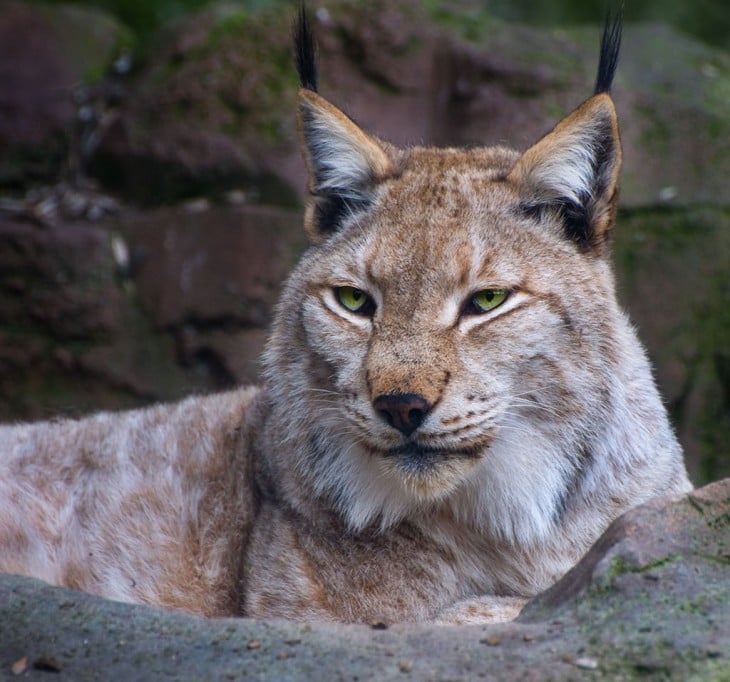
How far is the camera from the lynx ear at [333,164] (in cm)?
500

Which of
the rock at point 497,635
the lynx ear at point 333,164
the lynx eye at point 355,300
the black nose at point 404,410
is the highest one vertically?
the lynx ear at point 333,164

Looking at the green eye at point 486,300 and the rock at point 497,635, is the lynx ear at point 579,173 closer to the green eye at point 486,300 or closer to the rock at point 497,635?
the green eye at point 486,300

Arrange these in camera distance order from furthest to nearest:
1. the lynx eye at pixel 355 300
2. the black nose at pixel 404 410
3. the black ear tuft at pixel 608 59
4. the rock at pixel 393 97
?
the rock at pixel 393 97 → the black ear tuft at pixel 608 59 → the lynx eye at pixel 355 300 → the black nose at pixel 404 410

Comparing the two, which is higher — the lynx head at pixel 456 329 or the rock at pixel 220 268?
the lynx head at pixel 456 329

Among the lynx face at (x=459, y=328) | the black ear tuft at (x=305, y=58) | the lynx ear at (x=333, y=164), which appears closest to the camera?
the lynx face at (x=459, y=328)

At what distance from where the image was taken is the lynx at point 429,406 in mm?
4305

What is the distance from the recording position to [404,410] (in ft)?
13.3

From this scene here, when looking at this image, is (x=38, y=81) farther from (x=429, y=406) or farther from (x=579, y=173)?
(x=429, y=406)

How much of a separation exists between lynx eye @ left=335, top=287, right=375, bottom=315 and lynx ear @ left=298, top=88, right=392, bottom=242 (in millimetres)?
498

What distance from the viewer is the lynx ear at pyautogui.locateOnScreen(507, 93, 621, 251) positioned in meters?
4.70

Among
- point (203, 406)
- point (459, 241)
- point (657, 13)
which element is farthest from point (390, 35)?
point (459, 241)

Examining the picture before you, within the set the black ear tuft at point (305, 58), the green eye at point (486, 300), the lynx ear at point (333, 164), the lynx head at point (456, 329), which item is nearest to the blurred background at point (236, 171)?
the lynx ear at point (333, 164)

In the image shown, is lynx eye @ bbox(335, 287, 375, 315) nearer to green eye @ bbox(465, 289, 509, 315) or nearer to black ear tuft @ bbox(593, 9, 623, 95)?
green eye @ bbox(465, 289, 509, 315)

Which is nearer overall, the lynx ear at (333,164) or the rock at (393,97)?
the lynx ear at (333,164)
